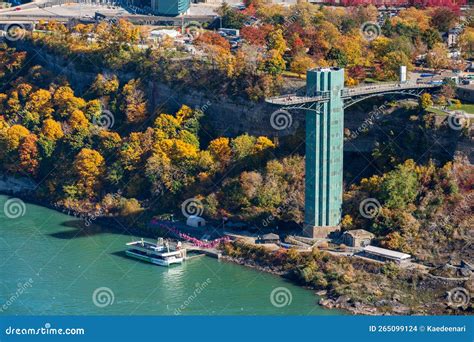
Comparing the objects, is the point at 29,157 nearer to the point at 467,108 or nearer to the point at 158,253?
the point at 158,253

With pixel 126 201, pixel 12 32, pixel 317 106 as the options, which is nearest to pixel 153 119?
pixel 126 201

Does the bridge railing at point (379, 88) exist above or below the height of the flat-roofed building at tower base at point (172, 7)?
below

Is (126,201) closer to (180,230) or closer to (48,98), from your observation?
(180,230)

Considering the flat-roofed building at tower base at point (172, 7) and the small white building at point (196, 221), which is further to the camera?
the flat-roofed building at tower base at point (172, 7)

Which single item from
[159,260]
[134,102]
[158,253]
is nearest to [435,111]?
[158,253]

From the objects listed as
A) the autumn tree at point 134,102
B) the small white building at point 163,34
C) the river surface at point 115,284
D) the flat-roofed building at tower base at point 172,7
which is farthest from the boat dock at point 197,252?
the flat-roofed building at tower base at point 172,7

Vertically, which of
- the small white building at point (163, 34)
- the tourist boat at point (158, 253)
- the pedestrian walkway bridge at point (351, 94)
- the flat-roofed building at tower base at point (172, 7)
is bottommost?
the tourist boat at point (158, 253)

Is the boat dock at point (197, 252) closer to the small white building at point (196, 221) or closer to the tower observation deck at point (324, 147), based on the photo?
the small white building at point (196, 221)

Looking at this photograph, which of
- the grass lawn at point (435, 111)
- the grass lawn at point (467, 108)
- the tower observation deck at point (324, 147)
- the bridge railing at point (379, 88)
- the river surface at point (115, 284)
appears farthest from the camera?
the grass lawn at point (467, 108)

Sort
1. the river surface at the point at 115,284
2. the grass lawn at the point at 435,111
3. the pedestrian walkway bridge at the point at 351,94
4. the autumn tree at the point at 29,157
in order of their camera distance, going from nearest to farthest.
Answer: the river surface at the point at 115,284 < the pedestrian walkway bridge at the point at 351,94 < the grass lawn at the point at 435,111 < the autumn tree at the point at 29,157
